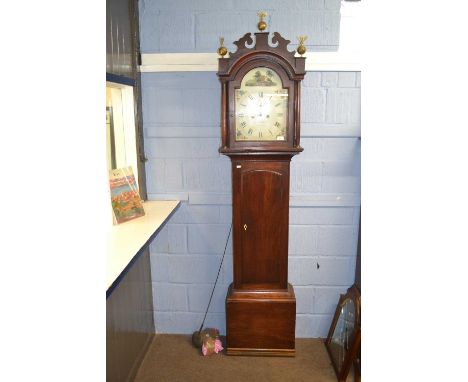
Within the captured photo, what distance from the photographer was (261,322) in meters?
2.03

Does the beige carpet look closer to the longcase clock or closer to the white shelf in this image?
the longcase clock

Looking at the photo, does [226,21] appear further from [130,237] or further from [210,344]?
[210,344]

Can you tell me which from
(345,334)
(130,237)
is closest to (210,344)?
(345,334)

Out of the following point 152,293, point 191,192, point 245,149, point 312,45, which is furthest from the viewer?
point 152,293

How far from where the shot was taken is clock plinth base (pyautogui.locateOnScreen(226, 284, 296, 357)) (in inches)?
79.0

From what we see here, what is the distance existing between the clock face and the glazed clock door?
162 mm

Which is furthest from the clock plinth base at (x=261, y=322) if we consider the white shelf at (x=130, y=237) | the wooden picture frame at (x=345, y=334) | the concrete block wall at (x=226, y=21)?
the concrete block wall at (x=226, y=21)

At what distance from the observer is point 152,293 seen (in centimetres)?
234
